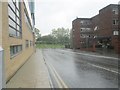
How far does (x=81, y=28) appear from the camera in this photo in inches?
2985

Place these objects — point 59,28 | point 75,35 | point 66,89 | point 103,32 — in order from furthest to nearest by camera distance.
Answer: point 59,28, point 75,35, point 103,32, point 66,89

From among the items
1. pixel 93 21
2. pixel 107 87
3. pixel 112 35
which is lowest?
pixel 107 87

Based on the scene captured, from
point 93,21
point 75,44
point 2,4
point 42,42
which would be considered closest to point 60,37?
point 42,42

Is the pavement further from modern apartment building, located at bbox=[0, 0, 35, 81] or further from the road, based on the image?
the road

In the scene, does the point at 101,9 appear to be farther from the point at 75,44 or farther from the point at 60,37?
the point at 60,37

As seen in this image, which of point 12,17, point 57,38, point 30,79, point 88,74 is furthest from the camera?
point 57,38

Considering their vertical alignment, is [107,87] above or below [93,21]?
below

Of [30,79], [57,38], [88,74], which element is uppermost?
[57,38]

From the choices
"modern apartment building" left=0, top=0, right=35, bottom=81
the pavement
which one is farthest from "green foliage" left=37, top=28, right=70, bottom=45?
the pavement

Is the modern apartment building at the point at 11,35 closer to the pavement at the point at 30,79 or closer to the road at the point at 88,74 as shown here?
the pavement at the point at 30,79

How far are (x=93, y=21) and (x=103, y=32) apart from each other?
15087 mm

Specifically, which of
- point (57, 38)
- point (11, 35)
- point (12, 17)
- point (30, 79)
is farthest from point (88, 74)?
point (57, 38)

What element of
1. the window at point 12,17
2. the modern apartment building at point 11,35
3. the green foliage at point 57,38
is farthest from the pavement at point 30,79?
the green foliage at point 57,38

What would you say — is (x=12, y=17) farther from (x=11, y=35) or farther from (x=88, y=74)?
Result: (x=88, y=74)
